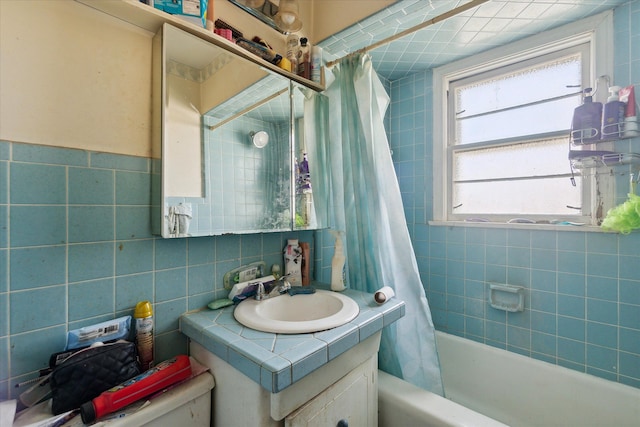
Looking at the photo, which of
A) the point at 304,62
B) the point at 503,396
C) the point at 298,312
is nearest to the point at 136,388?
the point at 298,312

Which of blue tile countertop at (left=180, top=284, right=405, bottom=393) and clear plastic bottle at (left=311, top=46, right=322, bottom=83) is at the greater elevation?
clear plastic bottle at (left=311, top=46, right=322, bottom=83)

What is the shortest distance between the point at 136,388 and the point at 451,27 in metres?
2.02

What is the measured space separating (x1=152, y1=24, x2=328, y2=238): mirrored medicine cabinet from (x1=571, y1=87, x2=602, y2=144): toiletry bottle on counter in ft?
4.28

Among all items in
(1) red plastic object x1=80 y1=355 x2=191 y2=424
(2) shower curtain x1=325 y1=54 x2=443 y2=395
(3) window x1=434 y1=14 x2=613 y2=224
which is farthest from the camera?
(3) window x1=434 y1=14 x2=613 y2=224

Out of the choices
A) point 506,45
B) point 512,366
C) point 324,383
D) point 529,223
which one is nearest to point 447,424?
point 324,383

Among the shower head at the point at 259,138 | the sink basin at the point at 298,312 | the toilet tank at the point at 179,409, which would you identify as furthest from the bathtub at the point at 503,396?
the shower head at the point at 259,138

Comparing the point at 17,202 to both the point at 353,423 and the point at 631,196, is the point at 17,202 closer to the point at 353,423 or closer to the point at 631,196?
the point at 353,423

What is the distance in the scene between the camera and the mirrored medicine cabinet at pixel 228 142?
907 mm

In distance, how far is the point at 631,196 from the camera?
1272mm

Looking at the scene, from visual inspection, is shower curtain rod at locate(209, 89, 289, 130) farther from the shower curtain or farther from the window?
the window

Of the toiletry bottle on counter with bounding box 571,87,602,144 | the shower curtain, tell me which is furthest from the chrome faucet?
the toiletry bottle on counter with bounding box 571,87,602,144

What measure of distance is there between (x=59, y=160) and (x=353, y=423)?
1210mm

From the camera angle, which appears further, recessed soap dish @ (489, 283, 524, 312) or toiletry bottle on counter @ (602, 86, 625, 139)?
recessed soap dish @ (489, 283, 524, 312)

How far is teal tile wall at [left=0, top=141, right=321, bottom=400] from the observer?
2.25ft
